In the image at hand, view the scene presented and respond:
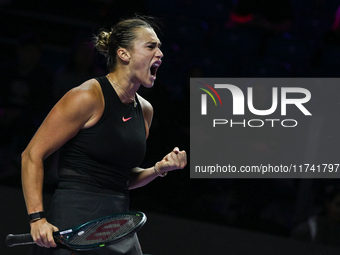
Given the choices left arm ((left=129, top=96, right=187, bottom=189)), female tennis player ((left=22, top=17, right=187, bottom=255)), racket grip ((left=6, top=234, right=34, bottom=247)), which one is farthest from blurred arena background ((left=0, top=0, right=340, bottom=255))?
racket grip ((left=6, top=234, right=34, bottom=247))

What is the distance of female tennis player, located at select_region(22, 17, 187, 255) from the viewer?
1.33 metres

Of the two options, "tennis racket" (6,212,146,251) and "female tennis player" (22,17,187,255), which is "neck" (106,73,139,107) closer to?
"female tennis player" (22,17,187,255)

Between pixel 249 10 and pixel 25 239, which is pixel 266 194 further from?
pixel 25 239

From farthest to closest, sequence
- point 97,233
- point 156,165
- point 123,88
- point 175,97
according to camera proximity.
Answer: point 175,97, point 156,165, point 123,88, point 97,233

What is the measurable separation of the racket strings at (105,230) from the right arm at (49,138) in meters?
0.08

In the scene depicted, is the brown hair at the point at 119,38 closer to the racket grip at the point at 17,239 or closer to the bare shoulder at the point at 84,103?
the bare shoulder at the point at 84,103

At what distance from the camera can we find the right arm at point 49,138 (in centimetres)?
131

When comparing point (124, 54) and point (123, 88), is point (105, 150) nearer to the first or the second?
point (123, 88)

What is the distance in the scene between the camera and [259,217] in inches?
116

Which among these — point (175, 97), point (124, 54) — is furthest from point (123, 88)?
point (175, 97)

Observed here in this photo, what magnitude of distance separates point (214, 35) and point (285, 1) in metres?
0.64

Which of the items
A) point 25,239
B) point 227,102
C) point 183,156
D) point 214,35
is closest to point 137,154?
point 183,156

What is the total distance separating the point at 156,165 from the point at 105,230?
15.4 inches

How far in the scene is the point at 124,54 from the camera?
1.55 m
